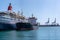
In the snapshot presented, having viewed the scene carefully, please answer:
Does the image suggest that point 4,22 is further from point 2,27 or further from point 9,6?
point 9,6

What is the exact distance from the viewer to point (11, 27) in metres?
54.9

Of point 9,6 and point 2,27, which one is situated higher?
point 9,6

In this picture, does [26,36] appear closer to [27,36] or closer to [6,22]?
[27,36]

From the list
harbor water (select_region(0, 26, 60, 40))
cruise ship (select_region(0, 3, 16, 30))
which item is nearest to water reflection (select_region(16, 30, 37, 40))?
harbor water (select_region(0, 26, 60, 40))

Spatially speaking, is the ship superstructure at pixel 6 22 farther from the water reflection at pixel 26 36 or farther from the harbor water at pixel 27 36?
the water reflection at pixel 26 36

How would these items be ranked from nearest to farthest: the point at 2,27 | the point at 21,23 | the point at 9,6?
the point at 2,27 → the point at 21,23 → the point at 9,6

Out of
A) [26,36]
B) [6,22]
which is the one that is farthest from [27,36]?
[6,22]

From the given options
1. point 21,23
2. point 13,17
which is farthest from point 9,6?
point 21,23

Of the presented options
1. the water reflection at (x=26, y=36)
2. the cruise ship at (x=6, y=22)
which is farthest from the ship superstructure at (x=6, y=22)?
the water reflection at (x=26, y=36)

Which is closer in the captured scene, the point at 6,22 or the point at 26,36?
the point at 26,36

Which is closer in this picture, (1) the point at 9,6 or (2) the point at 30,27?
(2) the point at 30,27

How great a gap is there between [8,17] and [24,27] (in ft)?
17.1

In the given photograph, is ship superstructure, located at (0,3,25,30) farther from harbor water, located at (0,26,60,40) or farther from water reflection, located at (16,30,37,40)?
water reflection, located at (16,30,37,40)

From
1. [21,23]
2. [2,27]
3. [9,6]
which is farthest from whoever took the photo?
[9,6]
